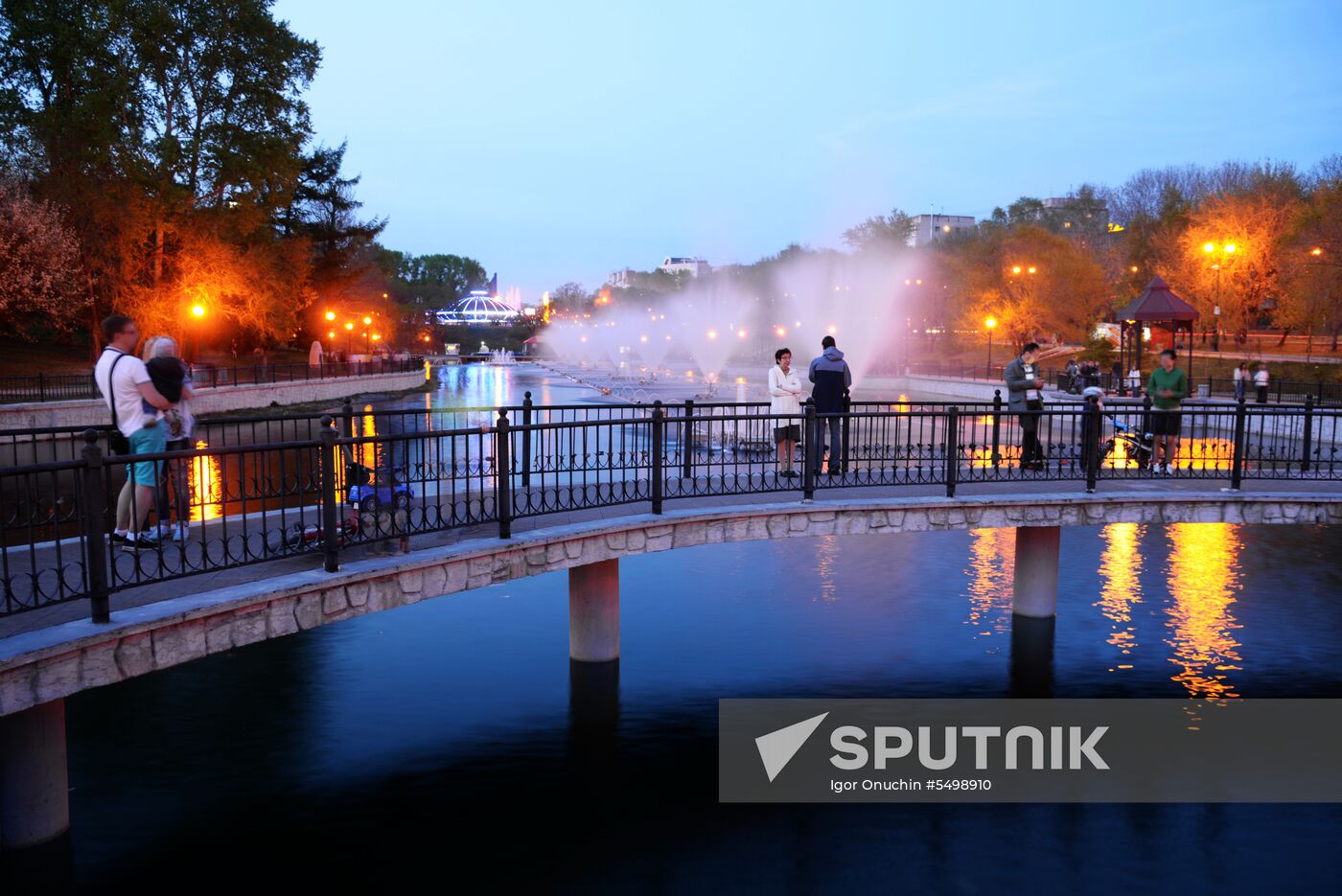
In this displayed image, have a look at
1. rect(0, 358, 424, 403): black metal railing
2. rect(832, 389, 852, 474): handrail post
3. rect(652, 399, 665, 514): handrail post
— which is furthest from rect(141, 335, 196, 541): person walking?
rect(0, 358, 424, 403): black metal railing

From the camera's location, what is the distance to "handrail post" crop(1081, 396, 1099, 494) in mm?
13750

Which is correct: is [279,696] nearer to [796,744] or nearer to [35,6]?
[796,744]

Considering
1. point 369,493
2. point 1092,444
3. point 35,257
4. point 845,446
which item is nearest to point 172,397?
point 369,493

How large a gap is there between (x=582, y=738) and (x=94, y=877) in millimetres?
5213

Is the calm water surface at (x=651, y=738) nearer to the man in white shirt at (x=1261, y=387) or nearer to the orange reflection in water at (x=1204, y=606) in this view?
the orange reflection in water at (x=1204, y=606)

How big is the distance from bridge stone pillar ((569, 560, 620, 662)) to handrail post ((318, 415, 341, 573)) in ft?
14.4

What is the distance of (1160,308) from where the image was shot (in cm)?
4056

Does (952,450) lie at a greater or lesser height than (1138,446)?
greater

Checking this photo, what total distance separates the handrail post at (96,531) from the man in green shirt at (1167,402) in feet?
42.8

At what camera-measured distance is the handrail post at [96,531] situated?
24.8 feet

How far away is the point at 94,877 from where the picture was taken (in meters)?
9.21

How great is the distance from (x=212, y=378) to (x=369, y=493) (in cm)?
3875

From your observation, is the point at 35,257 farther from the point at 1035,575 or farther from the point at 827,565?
the point at 1035,575

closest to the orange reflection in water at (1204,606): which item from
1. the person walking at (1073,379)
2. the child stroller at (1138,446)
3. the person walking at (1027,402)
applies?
the child stroller at (1138,446)
